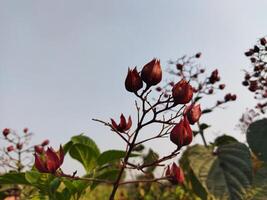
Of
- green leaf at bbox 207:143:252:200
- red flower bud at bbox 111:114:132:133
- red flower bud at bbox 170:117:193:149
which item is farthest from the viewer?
green leaf at bbox 207:143:252:200

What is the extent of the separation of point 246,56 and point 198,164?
108 cm

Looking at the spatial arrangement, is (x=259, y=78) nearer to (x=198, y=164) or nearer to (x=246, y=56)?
(x=246, y=56)

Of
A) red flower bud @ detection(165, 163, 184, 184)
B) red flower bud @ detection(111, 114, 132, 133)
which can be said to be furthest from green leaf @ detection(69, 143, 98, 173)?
red flower bud @ detection(165, 163, 184, 184)

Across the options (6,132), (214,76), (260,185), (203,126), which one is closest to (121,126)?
(260,185)

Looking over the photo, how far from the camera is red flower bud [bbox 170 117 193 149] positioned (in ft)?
4.27

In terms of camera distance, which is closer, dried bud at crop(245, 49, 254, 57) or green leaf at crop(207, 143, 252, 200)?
green leaf at crop(207, 143, 252, 200)

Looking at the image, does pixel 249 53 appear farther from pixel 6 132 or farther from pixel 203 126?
pixel 6 132

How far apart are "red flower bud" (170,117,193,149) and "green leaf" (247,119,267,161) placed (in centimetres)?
111

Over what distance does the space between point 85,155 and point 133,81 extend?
865 millimetres

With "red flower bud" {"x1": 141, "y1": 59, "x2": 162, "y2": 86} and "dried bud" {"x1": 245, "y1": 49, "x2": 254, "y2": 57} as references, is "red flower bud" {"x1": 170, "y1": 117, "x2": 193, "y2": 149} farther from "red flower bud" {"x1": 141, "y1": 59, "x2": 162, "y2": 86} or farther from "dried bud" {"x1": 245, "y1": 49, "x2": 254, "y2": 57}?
"dried bud" {"x1": 245, "y1": 49, "x2": 254, "y2": 57}

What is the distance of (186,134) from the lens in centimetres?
130

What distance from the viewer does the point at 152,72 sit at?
4.42 ft

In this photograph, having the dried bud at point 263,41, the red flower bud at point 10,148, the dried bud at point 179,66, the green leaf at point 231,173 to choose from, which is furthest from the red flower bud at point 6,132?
the dried bud at point 263,41

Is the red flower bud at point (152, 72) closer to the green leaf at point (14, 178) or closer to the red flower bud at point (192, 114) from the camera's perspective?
the red flower bud at point (192, 114)
